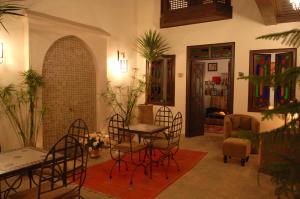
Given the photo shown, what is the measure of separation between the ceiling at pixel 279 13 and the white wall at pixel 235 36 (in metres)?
0.15

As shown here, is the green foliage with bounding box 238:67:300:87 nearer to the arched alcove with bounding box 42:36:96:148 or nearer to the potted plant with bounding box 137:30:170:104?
the arched alcove with bounding box 42:36:96:148

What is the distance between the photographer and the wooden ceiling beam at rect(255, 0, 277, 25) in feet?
14.5

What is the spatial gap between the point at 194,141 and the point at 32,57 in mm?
4484

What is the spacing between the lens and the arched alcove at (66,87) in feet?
16.9

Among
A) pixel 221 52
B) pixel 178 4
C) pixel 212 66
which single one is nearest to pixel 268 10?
pixel 221 52

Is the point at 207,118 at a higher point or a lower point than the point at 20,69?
lower

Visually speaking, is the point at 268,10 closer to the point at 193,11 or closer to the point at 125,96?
the point at 193,11

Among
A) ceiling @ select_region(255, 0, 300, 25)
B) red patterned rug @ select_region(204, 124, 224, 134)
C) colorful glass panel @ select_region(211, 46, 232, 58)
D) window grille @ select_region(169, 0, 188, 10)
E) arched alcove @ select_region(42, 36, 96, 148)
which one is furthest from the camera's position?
red patterned rug @ select_region(204, 124, 224, 134)

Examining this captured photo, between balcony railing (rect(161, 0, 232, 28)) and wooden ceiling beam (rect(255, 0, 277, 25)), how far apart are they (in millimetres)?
1112

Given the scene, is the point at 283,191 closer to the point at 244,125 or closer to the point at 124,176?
the point at 124,176

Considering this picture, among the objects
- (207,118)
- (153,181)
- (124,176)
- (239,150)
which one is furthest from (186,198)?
(207,118)

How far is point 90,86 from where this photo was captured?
20.2 feet

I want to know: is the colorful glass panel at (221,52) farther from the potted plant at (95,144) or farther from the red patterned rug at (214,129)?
the potted plant at (95,144)

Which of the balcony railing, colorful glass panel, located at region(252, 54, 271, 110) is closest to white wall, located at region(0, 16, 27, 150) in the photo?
the balcony railing
